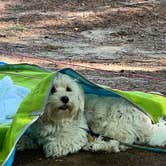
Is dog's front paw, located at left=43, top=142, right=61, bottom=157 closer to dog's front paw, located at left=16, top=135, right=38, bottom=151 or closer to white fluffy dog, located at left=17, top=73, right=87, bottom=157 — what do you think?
white fluffy dog, located at left=17, top=73, right=87, bottom=157

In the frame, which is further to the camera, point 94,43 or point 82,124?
point 94,43

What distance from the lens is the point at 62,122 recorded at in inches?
207

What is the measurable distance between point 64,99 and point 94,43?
7.35 m

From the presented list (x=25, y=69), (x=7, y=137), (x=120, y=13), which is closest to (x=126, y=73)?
(x=25, y=69)

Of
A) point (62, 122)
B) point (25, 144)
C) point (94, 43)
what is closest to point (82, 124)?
point (62, 122)

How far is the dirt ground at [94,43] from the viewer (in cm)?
538

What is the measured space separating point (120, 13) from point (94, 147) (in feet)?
33.5

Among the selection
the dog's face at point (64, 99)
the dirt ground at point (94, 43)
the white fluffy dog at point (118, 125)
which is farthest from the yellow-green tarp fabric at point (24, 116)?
the white fluffy dog at point (118, 125)

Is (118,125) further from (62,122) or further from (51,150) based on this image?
(51,150)

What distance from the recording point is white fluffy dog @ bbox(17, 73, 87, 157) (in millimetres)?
5105

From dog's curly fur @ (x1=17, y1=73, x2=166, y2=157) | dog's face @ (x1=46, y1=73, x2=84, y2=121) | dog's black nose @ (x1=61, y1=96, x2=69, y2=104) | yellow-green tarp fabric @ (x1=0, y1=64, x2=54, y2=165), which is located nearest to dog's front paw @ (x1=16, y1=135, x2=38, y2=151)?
dog's curly fur @ (x1=17, y1=73, x2=166, y2=157)

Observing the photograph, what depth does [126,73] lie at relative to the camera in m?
9.20

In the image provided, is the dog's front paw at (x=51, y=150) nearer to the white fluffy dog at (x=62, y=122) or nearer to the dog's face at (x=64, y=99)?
the white fluffy dog at (x=62, y=122)

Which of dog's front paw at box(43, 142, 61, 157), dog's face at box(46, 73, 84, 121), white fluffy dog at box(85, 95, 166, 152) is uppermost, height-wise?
dog's face at box(46, 73, 84, 121)
